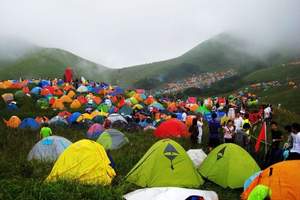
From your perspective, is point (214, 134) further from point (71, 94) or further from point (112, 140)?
point (71, 94)

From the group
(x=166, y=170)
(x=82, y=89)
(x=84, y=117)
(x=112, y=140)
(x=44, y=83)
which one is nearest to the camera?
(x=166, y=170)

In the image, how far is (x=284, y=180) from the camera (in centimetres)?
1012

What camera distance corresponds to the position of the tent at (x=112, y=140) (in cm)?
1895

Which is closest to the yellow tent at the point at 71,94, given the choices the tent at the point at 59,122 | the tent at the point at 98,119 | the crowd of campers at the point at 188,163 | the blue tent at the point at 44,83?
the blue tent at the point at 44,83

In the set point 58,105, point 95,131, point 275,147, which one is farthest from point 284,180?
point 58,105

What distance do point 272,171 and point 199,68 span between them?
17878 centimetres

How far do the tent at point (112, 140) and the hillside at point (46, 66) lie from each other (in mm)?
132873

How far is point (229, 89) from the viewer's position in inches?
4660

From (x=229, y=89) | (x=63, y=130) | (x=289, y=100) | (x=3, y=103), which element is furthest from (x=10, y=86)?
(x=229, y=89)

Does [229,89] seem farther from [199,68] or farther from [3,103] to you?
[3,103]

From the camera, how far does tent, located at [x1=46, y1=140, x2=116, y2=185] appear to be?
12.0 meters

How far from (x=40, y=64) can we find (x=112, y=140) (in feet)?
519

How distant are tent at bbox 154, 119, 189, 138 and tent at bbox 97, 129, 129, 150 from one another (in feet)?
10.9

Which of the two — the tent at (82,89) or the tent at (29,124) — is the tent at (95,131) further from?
the tent at (82,89)
